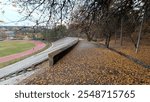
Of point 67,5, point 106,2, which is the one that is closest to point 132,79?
point 106,2

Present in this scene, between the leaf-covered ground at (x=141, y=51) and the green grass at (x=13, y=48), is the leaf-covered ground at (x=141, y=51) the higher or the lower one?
the higher one

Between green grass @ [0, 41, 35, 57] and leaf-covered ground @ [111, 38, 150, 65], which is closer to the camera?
leaf-covered ground @ [111, 38, 150, 65]

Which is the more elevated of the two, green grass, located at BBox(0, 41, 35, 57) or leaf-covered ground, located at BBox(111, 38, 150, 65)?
leaf-covered ground, located at BBox(111, 38, 150, 65)

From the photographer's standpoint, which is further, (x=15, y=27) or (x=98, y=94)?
(x=15, y=27)

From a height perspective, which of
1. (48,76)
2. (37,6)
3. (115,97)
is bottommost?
(48,76)

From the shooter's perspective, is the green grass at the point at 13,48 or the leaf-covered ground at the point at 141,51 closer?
the leaf-covered ground at the point at 141,51

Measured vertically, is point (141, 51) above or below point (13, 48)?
above

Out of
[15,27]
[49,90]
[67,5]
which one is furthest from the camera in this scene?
[67,5]

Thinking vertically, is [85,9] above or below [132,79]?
above

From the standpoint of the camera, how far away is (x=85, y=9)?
9461 mm

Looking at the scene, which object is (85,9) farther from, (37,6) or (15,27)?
(15,27)

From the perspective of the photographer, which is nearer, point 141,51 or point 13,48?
point 141,51

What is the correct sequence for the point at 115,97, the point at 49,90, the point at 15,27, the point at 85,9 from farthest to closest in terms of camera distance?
the point at 85,9, the point at 15,27, the point at 49,90, the point at 115,97

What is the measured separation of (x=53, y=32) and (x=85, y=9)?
176 cm
